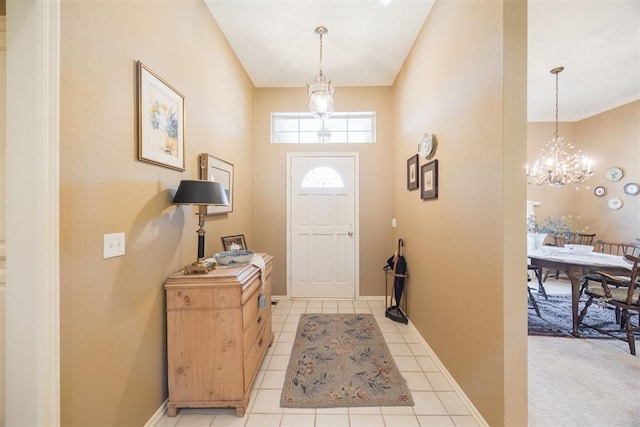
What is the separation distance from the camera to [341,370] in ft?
6.68

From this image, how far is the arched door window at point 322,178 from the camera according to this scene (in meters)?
3.64

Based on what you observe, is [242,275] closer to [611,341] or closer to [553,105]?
[611,341]

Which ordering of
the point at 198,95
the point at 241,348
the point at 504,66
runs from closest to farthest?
1. the point at 504,66
2. the point at 241,348
3. the point at 198,95

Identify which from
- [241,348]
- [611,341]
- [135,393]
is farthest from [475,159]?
[611,341]

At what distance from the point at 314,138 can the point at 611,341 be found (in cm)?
397

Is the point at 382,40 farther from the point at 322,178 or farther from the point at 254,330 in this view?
the point at 254,330

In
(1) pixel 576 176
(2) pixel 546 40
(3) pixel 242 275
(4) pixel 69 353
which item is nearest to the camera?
(4) pixel 69 353

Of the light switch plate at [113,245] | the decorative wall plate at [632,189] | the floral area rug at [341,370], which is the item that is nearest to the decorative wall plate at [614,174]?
the decorative wall plate at [632,189]

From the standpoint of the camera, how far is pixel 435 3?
7.16ft

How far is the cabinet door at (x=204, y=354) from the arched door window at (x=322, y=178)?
2358 millimetres

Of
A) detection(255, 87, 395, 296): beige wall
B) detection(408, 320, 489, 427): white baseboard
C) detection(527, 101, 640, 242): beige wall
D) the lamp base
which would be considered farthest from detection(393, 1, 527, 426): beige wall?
detection(527, 101, 640, 242): beige wall

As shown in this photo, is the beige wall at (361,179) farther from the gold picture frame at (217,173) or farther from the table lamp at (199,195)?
the table lamp at (199,195)

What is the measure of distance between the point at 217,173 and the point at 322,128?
1.87 metres

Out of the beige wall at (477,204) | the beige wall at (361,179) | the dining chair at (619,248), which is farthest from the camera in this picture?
the dining chair at (619,248)
